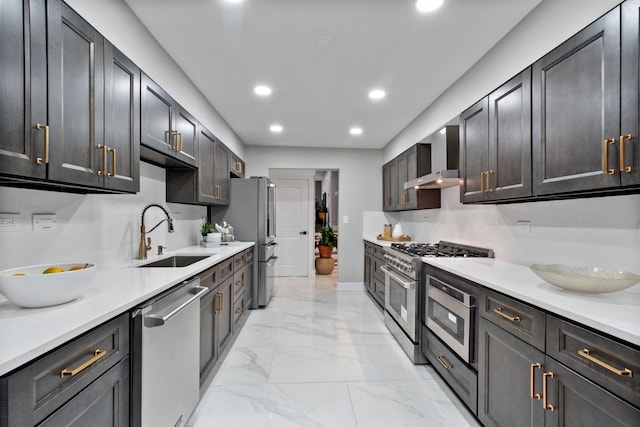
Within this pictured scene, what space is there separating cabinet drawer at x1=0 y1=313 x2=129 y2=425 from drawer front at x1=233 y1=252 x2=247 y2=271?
6.10ft

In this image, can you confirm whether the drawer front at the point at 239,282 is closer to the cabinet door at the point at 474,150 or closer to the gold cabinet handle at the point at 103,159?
the gold cabinet handle at the point at 103,159

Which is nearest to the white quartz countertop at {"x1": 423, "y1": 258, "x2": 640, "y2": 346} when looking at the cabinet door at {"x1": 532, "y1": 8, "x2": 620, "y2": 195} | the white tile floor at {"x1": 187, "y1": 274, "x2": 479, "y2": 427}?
the cabinet door at {"x1": 532, "y1": 8, "x2": 620, "y2": 195}

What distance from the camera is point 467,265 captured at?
2199mm

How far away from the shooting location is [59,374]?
2.97ft

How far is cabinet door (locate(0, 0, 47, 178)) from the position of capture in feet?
3.35

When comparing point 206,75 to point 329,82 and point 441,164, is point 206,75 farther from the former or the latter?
point 441,164

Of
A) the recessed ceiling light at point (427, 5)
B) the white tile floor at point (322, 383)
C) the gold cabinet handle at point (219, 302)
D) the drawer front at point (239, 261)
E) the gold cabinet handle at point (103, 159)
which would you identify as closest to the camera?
the gold cabinet handle at point (103, 159)

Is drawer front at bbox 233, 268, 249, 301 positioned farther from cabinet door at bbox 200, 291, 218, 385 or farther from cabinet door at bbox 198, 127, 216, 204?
cabinet door at bbox 198, 127, 216, 204

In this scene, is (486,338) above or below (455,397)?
above

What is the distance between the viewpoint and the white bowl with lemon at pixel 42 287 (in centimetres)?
102

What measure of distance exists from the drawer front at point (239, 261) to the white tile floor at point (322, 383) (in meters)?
0.71

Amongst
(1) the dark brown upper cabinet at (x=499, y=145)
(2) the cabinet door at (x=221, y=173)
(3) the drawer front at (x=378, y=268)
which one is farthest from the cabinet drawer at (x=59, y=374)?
(3) the drawer front at (x=378, y=268)

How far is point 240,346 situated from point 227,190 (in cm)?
193

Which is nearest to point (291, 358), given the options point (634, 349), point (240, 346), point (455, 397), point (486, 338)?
point (240, 346)
